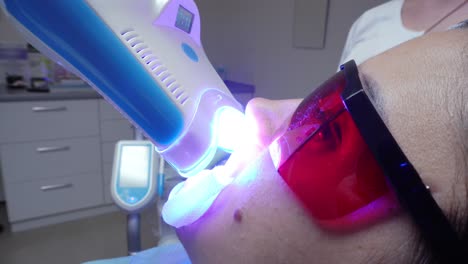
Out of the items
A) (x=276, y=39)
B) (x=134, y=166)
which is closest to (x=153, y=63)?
(x=134, y=166)

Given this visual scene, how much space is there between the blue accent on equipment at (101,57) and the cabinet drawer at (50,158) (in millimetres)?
2004

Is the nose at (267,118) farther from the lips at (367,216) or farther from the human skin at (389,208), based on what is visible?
the lips at (367,216)

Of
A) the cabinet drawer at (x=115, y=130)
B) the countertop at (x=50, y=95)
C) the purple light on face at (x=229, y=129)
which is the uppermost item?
the purple light on face at (x=229, y=129)

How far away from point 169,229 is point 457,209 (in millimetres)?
873

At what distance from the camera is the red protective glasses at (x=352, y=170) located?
1.14ft

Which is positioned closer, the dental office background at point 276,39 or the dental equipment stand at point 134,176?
the dental equipment stand at point 134,176

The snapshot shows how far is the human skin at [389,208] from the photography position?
359mm

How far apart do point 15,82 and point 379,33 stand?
8.04ft

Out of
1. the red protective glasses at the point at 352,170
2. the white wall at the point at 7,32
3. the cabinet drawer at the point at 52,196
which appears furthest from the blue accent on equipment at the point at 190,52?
the white wall at the point at 7,32

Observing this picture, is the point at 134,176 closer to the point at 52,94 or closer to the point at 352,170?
the point at 352,170

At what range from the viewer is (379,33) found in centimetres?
93

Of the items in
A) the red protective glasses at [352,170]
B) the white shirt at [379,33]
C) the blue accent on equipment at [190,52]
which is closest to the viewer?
the red protective glasses at [352,170]

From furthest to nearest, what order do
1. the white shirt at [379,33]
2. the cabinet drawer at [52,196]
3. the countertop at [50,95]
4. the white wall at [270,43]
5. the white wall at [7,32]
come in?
the white wall at [7,32], the cabinet drawer at [52,196], the countertop at [50,95], the white wall at [270,43], the white shirt at [379,33]

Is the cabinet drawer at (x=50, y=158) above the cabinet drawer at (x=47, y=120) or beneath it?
beneath
